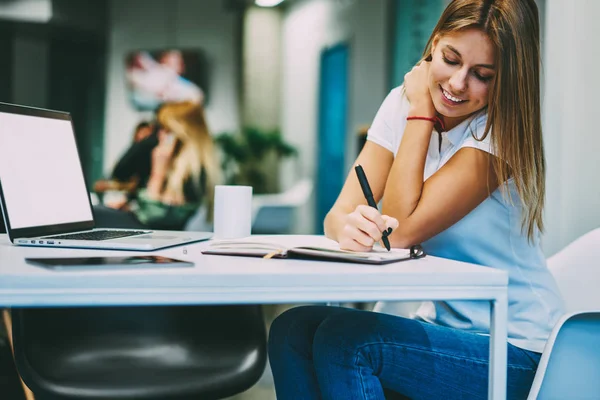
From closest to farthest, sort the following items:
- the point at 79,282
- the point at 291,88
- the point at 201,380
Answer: the point at 79,282, the point at 201,380, the point at 291,88

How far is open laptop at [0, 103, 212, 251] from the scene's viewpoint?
1.12 meters

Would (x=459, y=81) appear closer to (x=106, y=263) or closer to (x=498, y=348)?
(x=498, y=348)

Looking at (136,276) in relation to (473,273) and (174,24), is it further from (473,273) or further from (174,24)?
(174,24)

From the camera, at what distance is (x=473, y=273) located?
0.87 m

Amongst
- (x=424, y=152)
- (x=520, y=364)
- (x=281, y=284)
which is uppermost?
(x=424, y=152)

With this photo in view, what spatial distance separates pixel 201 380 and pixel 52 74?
4.10 m

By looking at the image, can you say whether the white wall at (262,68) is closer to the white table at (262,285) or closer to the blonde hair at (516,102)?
the blonde hair at (516,102)

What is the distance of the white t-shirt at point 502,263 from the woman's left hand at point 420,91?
102 millimetres

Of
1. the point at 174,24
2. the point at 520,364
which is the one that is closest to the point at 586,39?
the point at 520,364

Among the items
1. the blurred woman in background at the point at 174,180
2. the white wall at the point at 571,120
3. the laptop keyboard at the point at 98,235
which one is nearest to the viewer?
the laptop keyboard at the point at 98,235

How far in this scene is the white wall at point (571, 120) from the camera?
1712 mm

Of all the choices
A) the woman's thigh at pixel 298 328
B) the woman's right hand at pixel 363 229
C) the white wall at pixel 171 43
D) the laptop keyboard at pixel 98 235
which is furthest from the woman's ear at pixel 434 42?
the white wall at pixel 171 43

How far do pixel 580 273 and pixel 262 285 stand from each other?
2.92 feet

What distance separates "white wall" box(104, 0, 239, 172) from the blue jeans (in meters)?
4.11
